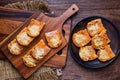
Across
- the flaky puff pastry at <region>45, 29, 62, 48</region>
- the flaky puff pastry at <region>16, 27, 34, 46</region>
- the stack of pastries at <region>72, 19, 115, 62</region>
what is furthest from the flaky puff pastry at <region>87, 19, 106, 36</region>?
the flaky puff pastry at <region>16, 27, 34, 46</region>

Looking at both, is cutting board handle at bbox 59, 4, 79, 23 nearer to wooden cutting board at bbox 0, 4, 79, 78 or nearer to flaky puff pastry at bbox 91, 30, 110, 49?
wooden cutting board at bbox 0, 4, 79, 78

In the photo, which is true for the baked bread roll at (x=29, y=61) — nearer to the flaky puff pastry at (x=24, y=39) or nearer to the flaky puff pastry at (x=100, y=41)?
the flaky puff pastry at (x=24, y=39)

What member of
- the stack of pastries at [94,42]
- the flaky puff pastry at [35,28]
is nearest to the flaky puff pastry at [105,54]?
the stack of pastries at [94,42]

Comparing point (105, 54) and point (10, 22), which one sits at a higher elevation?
point (10, 22)

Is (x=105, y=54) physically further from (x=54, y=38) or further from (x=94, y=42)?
(x=54, y=38)

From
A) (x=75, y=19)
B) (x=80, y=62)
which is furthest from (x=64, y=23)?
(x=80, y=62)

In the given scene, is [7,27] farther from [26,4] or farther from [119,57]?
[119,57]

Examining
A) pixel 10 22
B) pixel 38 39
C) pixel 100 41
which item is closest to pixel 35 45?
pixel 38 39
